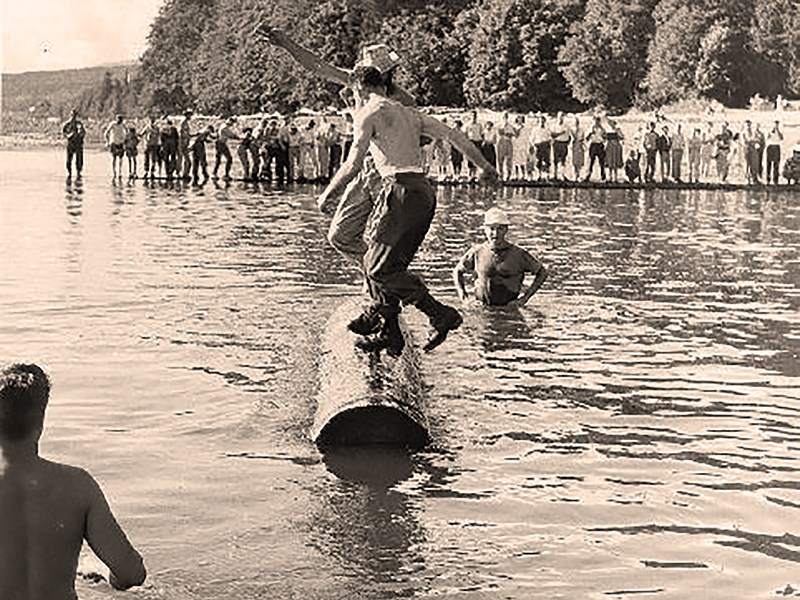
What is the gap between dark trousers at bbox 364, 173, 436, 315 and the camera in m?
10.4

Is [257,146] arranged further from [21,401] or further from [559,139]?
[21,401]

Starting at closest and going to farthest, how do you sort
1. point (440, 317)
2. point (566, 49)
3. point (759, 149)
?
1. point (440, 317)
2. point (759, 149)
3. point (566, 49)

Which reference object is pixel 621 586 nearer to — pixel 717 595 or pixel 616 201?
pixel 717 595

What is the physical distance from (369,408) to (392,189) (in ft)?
5.30

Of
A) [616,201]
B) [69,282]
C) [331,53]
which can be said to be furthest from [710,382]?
[331,53]

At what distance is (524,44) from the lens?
77.1m

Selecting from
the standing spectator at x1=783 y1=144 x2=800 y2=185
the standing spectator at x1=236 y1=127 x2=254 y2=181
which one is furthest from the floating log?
the standing spectator at x1=783 y1=144 x2=800 y2=185

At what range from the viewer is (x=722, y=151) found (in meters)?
46.2

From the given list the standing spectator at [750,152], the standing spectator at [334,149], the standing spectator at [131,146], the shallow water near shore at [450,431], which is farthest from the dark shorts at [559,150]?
the shallow water near shore at [450,431]

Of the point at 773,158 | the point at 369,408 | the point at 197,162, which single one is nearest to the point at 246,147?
the point at 197,162

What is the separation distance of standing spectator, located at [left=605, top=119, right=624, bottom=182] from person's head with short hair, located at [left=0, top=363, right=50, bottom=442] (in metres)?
40.8

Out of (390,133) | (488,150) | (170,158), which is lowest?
(170,158)

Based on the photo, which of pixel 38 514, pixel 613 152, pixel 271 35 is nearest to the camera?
pixel 38 514

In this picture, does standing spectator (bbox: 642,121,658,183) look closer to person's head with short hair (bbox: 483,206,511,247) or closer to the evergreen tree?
the evergreen tree
